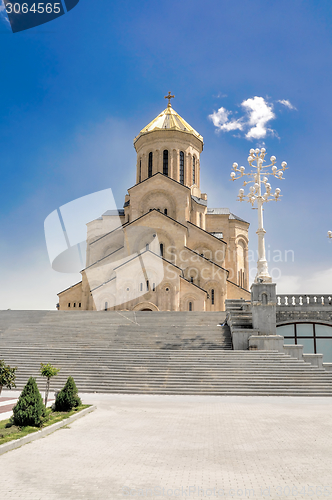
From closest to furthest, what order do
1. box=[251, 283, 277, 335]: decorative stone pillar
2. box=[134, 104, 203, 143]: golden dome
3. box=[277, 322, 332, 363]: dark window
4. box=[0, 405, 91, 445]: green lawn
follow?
box=[0, 405, 91, 445]: green lawn
box=[251, 283, 277, 335]: decorative stone pillar
box=[277, 322, 332, 363]: dark window
box=[134, 104, 203, 143]: golden dome

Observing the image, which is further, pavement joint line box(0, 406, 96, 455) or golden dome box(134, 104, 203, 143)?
golden dome box(134, 104, 203, 143)

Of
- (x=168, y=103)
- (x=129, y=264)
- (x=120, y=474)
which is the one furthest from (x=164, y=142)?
(x=120, y=474)

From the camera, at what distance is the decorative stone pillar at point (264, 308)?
55.0 ft

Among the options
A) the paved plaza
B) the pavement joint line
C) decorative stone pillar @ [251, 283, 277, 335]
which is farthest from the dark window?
the pavement joint line

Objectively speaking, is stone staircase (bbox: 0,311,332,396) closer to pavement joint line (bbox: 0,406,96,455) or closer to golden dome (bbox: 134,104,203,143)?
pavement joint line (bbox: 0,406,96,455)

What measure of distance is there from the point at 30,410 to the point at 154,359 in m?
7.63

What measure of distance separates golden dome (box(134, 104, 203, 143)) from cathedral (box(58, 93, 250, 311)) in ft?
0.34

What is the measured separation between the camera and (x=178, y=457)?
5.89m

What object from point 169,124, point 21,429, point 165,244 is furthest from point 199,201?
point 21,429

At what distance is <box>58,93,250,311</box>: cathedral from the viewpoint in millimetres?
27391

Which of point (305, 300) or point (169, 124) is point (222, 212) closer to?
point (169, 124)

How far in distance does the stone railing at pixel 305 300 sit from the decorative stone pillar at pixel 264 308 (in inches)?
84.1

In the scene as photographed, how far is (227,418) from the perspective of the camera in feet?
29.2

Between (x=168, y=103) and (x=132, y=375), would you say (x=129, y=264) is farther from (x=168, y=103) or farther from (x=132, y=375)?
(x=168, y=103)
